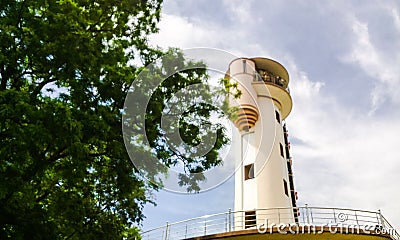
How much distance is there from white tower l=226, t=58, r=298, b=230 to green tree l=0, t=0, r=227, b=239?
24.2 feet

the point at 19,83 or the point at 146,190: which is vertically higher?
the point at 19,83

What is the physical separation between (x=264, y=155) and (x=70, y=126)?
12.6 meters

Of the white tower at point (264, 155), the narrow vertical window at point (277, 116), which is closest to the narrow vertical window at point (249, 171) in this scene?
the white tower at point (264, 155)

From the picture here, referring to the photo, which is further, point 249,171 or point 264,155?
point 249,171

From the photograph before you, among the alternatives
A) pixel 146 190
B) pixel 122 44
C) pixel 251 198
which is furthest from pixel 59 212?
pixel 251 198

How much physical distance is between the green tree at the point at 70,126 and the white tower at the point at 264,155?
7.37 metres

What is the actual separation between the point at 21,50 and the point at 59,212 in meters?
3.61

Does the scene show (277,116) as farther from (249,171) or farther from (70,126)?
(70,126)

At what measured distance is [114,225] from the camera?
9.12 m

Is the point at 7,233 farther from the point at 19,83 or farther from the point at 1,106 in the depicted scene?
the point at 19,83

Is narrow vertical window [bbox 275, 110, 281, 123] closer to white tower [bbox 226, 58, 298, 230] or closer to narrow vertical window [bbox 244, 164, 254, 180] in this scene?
white tower [bbox 226, 58, 298, 230]

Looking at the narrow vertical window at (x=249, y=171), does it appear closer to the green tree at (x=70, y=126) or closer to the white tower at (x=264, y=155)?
the white tower at (x=264, y=155)

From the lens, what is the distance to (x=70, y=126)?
6523 millimetres

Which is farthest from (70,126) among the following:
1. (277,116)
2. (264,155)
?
(277,116)
